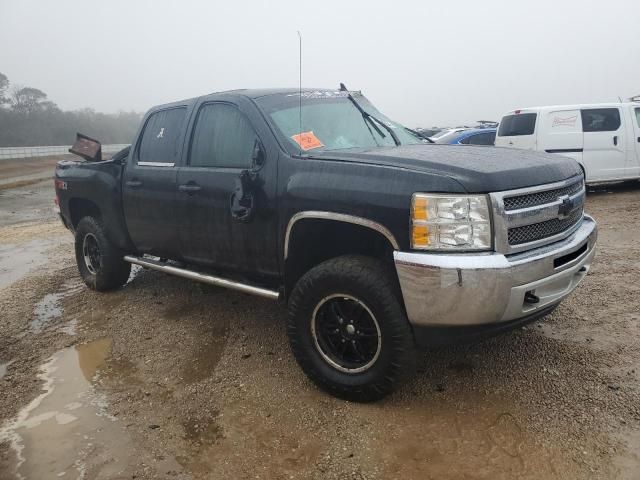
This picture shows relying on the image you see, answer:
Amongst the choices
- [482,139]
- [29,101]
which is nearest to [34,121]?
[29,101]

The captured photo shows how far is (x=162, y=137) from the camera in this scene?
4484 millimetres

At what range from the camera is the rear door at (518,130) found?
1030 cm

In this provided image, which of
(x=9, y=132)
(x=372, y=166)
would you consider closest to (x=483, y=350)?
(x=372, y=166)

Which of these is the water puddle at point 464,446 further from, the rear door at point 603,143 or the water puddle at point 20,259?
the rear door at point 603,143

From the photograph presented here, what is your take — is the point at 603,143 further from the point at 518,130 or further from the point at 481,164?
the point at 481,164

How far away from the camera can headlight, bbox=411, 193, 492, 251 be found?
8.60 feet

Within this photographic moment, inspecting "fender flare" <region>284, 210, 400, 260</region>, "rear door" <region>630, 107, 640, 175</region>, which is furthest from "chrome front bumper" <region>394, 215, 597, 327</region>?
"rear door" <region>630, 107, 640, 175</region>

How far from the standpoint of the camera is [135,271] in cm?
643

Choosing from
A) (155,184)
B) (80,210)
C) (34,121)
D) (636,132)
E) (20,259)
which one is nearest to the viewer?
(155,184)

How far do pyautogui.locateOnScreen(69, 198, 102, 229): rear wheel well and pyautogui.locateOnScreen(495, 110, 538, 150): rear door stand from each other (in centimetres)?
775

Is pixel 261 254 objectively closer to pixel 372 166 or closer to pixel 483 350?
pixel 372 166

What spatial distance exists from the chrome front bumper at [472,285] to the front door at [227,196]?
3.54ft

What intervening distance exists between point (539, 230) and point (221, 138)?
90.5 inches

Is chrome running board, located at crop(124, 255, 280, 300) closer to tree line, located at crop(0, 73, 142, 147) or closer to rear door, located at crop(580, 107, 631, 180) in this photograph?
rear door, located at crop(580, 107, 631, 180)
